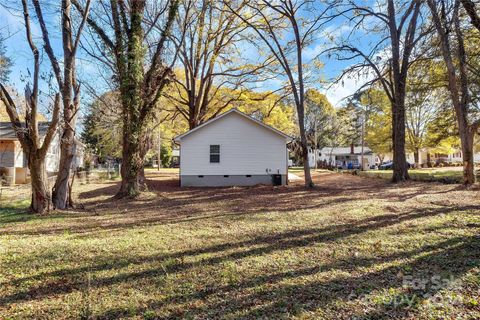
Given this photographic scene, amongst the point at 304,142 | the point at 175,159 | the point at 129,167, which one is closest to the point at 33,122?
the point at 129,167

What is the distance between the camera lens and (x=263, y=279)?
3.97 meters

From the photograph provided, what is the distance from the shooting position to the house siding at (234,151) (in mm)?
18328

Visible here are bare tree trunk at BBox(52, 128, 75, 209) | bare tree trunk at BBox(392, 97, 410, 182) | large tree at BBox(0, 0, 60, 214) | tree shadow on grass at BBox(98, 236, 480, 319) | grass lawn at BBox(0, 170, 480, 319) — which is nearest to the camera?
tree shadow on grass at BBox(98, 236, 480, 319)

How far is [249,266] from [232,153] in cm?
1431

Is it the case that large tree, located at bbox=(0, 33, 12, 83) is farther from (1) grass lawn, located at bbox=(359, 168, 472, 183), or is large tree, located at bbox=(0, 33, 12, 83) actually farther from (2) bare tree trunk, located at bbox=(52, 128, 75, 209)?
(1) grass lawn, located at bbox=(359, 168, 472, 183)

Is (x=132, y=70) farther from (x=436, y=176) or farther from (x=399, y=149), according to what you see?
(x=436, y=176)

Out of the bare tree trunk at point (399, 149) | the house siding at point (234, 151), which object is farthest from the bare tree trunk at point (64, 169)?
the bare tree trunk at point (399, 149)

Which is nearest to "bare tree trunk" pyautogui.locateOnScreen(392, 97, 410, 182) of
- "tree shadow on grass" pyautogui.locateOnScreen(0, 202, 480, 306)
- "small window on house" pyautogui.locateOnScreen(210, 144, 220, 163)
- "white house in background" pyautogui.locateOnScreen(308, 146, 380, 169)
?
"small window on house" pyautogui.locateOnScreen(210, 144, 220, 163)

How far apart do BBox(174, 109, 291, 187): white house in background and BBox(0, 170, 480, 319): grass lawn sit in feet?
33.6

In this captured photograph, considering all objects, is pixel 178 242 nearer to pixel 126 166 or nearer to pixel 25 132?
pixel 25 132

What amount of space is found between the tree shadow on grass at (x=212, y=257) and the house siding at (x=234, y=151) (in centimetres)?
1172

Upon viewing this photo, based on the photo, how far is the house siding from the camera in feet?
60.1

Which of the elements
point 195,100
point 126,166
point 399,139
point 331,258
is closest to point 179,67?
point 195,100

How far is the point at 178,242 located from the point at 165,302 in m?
2.45
